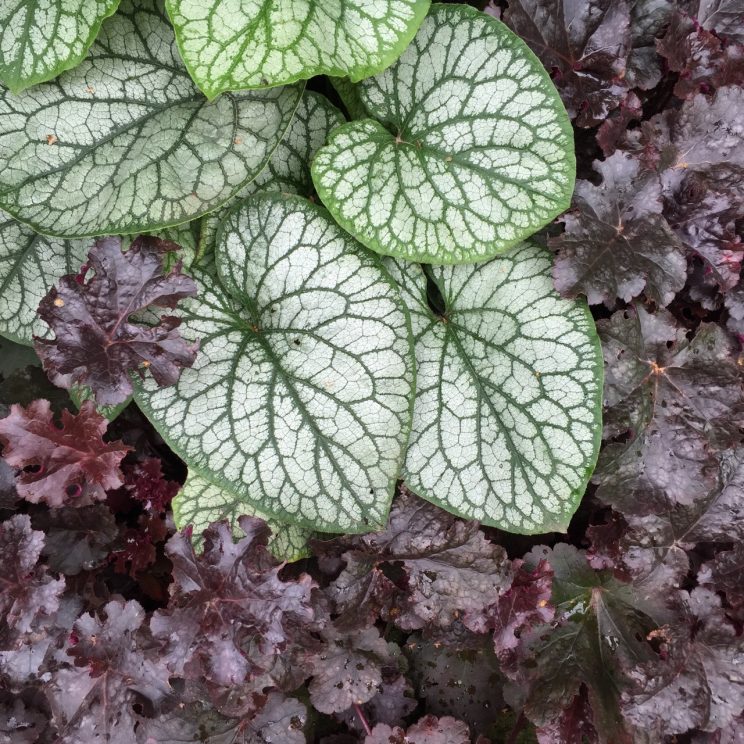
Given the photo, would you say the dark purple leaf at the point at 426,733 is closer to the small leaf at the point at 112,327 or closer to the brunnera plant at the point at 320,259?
the brunnera plant at the point at 320,259

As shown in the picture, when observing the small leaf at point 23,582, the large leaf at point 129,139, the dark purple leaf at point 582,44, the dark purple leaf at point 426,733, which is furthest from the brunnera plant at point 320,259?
the dark purple leaf at point 426,733

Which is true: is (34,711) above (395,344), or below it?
below

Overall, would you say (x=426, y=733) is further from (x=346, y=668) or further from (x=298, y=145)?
(x=298, y=145)

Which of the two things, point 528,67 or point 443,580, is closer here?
point 528,67

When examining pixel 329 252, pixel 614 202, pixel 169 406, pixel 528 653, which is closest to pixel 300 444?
pixel 169 406

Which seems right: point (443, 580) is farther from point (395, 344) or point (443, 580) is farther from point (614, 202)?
point (614, 202)

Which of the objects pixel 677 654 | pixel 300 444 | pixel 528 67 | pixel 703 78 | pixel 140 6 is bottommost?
pixel 677 654
